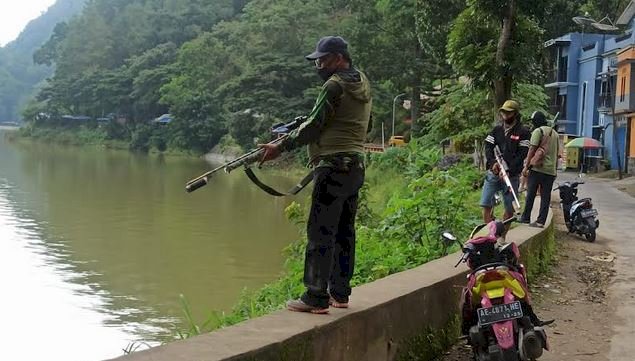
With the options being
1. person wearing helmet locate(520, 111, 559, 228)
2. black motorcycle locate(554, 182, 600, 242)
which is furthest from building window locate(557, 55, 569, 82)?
person wearing helmet locate(520, 111, 559, 228)

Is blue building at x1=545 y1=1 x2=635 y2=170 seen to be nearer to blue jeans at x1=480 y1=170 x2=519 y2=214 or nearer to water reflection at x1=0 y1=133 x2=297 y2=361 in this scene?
water reflection at x1=0 y1=133 x2=297 y2=361

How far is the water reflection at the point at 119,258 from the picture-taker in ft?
34.8

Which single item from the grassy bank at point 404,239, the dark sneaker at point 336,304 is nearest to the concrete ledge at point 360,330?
the dark sneaker at point 336,304

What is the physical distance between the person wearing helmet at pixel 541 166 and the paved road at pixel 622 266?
984mm

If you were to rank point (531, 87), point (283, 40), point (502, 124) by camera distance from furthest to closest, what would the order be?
1. point (283, 40)
2. point (531, 87)
3. point (502, 124)

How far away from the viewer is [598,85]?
34.2 meters

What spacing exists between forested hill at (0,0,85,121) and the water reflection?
9384cm

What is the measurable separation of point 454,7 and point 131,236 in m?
8.99

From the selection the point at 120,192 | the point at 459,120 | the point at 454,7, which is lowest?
the point at 120,192

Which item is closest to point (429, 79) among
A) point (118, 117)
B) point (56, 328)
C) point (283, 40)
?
point (283, 40)

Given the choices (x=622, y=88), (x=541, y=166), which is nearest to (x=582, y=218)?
(x=541, y=166)

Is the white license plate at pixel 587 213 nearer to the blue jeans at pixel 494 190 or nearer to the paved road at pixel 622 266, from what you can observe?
the paved road at pixel 622 266

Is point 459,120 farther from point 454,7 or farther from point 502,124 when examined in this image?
point 502,124

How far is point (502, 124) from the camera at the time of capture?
777 centimetres
